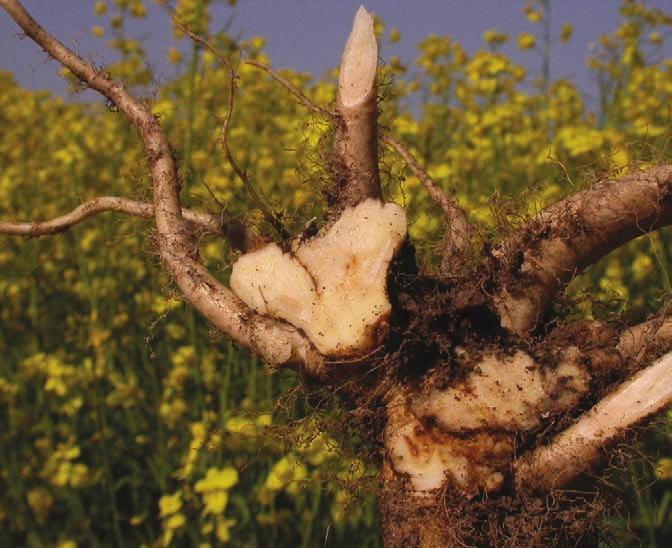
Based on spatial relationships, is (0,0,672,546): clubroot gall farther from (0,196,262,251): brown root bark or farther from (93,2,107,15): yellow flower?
(93,2,107,15): yellow flower

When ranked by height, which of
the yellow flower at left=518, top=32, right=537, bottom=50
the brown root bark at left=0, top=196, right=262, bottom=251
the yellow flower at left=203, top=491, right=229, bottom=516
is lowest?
the yellow flower at left=203, top=491, right=229, bottom=516

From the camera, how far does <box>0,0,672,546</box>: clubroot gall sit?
1.03 metres

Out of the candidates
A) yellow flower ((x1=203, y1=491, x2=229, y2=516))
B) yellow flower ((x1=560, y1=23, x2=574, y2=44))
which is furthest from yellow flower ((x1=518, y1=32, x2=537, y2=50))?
yellow flower ((x1=203, y1=491, x2=229, y2=516))

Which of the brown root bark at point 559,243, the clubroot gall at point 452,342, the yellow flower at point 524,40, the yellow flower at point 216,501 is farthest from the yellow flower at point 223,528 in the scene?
the yellow flower at point 524,40

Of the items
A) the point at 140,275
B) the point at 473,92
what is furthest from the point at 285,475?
the point at 473,92

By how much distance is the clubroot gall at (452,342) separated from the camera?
1031 mm

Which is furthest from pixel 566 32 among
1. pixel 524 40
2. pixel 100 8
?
pixel 100 8

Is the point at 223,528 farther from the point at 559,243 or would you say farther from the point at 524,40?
the point at 524,40

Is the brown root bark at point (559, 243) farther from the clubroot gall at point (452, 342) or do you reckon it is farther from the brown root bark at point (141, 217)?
the brown root bark at point (141, 217)

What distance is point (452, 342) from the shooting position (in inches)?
43.5

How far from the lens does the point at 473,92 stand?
3750 mm

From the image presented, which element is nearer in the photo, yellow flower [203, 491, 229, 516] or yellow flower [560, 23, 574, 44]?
yellow flower [203, 491, 229, 516]

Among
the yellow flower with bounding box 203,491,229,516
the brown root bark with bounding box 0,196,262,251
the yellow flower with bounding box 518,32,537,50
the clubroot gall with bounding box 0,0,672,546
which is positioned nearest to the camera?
the clubroot gall with bounding box 0,0,672,546

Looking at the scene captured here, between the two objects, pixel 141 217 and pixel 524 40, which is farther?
pixel 524 40
